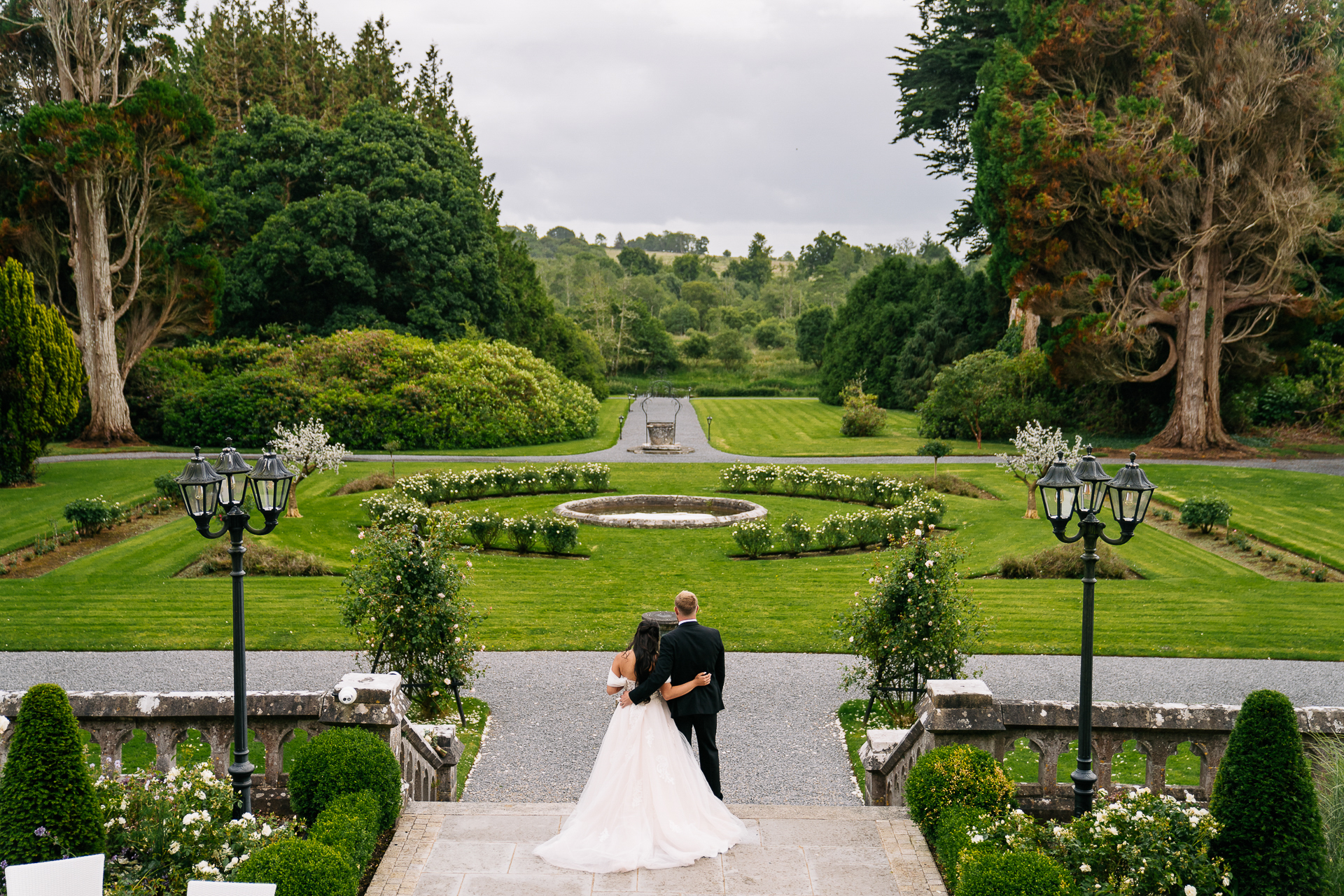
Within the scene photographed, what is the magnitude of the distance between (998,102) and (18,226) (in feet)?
95.7

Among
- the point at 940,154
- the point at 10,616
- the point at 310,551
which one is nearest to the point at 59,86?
the point at 310,551

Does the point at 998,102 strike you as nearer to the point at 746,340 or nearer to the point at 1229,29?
the point at 1229,29

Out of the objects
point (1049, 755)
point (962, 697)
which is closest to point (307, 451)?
point (962, 697)

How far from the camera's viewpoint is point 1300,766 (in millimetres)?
5418

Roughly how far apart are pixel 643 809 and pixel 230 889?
8.66ft

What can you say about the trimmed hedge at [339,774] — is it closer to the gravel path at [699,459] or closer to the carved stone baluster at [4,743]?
the carved stone baluster at [4,743]

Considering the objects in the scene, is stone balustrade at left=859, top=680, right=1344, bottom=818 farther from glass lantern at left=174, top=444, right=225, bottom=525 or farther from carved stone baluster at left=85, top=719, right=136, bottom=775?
carved stone baluster at left=85, top=719, right=136, bottom=775

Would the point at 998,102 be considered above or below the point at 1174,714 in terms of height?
above

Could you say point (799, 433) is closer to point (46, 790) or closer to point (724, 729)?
point (724, 729)

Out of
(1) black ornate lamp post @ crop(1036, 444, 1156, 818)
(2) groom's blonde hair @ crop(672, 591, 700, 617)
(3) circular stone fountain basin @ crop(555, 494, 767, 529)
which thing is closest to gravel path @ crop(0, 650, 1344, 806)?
(2) groom's blonde hair @ crop(672, 591, 700, 617)

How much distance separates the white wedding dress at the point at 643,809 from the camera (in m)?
6.23

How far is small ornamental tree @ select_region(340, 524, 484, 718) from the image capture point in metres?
9.40

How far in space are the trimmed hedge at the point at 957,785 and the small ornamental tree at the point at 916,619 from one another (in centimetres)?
284

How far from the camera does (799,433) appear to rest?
37.8 meters
